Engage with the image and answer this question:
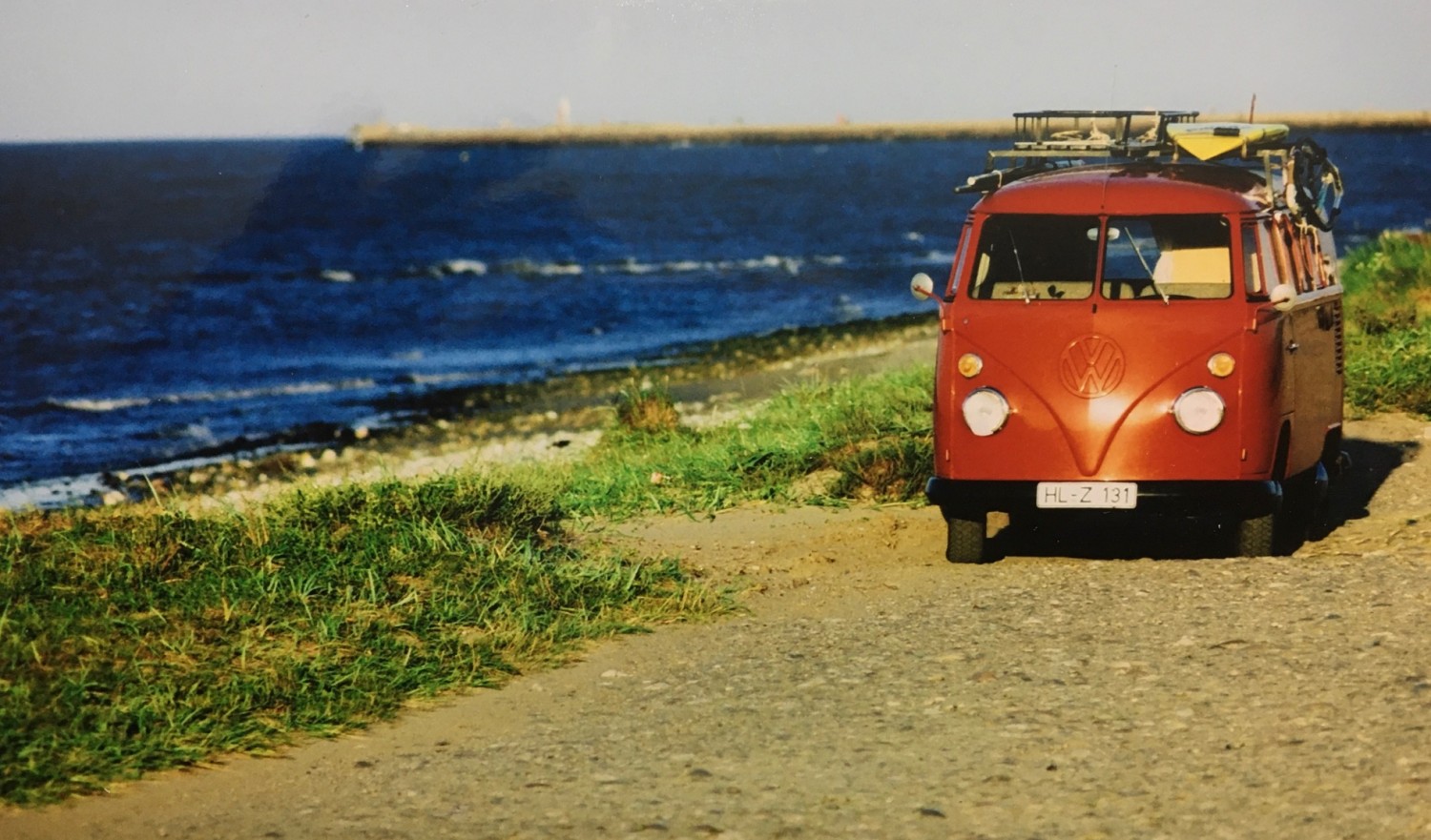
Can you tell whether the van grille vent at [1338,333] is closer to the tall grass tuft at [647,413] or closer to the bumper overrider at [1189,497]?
the bumper overrider at [1189,497]

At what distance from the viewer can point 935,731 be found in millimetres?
6316

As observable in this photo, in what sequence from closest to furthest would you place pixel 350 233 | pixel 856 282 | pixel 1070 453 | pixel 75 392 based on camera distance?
pixel 1070 453 → pixel 75 392 → pixel 856 282 → pixel 350 233

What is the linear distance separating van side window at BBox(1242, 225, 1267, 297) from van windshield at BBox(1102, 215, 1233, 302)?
0.24 ft

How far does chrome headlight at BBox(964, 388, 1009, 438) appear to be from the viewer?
899 cm

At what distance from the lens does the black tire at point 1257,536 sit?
9227 mm

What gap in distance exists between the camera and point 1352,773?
5.69 m

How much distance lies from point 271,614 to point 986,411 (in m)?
3.75

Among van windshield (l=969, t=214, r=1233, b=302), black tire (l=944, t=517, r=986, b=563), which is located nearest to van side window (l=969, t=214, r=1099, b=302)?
van windshield (l=969, t=214, r=1233, b=302)

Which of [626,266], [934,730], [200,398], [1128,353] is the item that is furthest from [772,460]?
[626,266]

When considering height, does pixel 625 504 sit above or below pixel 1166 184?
below

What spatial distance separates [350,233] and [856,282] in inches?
1109

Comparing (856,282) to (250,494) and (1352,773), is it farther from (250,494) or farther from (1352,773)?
(1352,773)

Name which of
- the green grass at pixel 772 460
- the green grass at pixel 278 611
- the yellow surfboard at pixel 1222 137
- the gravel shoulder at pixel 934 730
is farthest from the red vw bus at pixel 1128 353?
the green grass at pixel 772 460

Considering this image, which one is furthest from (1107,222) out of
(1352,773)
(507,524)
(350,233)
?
(350,233)
